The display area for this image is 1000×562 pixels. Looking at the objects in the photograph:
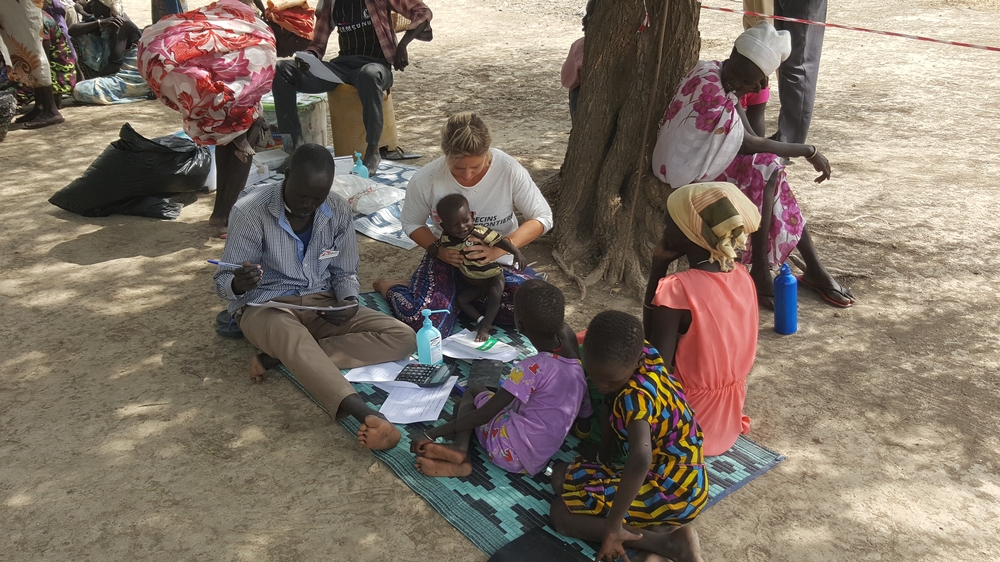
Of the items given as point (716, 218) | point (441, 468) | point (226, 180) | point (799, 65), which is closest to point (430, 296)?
point (441, 468)

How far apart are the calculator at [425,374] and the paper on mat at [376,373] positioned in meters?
0.05

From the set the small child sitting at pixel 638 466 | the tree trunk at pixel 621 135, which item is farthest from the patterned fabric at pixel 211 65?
the small child sitting at pixel 638 466

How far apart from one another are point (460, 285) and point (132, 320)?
66.7 inches

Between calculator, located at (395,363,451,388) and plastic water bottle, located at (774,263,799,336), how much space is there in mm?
1658

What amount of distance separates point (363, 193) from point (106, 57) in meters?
4.50

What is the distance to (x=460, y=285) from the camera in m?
4.04

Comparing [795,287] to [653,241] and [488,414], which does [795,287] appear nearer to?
[653,241]

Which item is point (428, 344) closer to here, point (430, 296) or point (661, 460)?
point (430, 296)

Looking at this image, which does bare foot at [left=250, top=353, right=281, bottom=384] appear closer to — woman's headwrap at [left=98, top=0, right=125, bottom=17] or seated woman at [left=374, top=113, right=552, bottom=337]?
seated woman at [left=374, top=113, right=552, bottom=337]

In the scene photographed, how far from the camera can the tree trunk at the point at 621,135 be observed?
4.35m

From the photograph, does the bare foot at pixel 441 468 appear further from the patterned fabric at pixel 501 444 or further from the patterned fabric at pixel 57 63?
the patterned fabric at pixel 57 63

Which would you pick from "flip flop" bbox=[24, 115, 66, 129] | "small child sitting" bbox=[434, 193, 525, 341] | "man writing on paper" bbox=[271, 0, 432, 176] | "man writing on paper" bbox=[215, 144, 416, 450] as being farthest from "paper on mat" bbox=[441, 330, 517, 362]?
"flip flop" bbox=[24, 115, 66, 129]

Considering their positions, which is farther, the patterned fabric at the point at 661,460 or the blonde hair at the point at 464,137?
the blonde hair at the point at 464,137

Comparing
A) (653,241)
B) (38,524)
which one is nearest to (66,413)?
(38,524)
